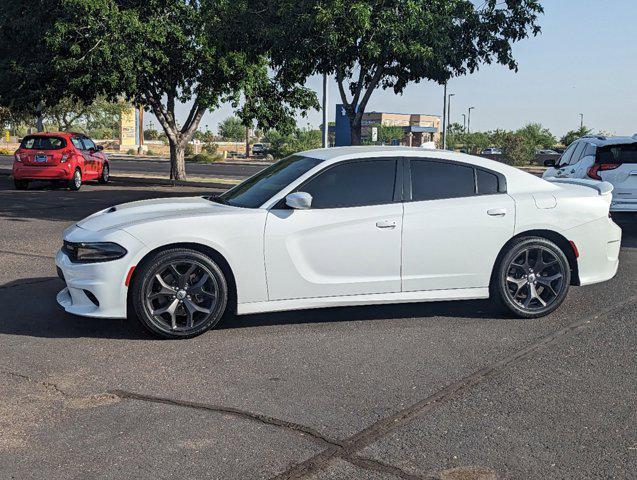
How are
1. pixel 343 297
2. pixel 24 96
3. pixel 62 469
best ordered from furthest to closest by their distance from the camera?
pixel 24 96 → pixel 343 297 → pixel 62 469

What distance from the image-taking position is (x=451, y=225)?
277 inches

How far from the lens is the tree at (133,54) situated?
22141 millimetres

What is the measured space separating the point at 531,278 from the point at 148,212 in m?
3.49

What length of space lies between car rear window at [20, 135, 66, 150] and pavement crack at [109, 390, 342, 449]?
18462 mm

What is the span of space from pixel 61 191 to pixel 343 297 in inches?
669

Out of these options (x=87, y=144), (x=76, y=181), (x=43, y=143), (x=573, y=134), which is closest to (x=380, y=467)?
(x=76, y=181)

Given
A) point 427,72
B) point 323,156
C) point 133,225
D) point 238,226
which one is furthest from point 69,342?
point 427,72

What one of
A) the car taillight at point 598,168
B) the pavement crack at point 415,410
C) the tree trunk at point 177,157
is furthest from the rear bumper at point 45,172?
the pavement crack at point 415,410

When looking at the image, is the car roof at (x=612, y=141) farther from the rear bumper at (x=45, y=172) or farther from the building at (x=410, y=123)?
the building at (x=410, y=123)

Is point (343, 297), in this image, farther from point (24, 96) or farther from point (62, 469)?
point (24, 96)

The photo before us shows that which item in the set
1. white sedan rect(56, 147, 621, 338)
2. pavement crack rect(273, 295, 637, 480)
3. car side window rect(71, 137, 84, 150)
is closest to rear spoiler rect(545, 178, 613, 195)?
white sedan rect(56, 147, 621, 338)

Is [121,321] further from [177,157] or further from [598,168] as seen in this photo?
[177,157]

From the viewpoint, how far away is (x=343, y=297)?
6797mm

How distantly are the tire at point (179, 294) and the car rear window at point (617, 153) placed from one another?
9.14m
